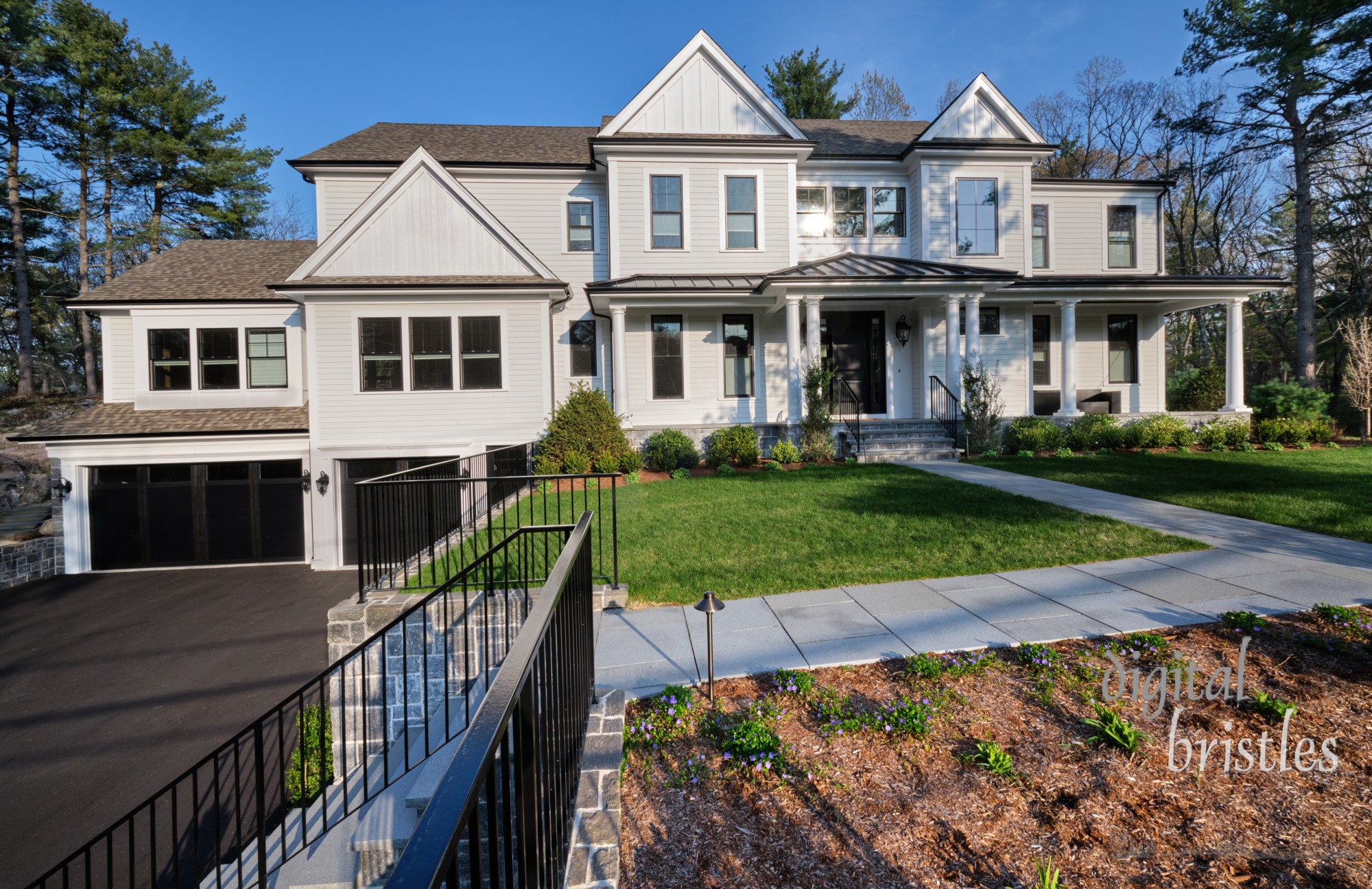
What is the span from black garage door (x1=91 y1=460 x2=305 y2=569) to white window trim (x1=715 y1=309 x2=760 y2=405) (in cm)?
1032

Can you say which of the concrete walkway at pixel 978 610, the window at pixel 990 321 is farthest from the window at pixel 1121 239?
the concrete walkway at pixel 978 610

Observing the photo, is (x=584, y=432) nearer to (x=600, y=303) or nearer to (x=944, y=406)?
(x=600, y=303)

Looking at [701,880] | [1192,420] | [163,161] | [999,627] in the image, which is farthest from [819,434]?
[163,161]

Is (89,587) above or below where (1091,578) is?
below

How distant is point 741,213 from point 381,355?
9.56 m

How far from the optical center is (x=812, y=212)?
52.7 ft

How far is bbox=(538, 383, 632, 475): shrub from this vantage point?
1173 cm

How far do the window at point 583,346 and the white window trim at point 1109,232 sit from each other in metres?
15.6

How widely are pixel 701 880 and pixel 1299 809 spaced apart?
264 centimetres

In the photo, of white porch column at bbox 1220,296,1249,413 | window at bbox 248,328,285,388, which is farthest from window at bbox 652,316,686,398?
white porch column at bbox 1220,296,1249,413

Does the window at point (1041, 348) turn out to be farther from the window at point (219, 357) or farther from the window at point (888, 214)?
the window at point (219, 357)

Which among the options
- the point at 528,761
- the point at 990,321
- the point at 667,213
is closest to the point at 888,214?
the point at 990,321

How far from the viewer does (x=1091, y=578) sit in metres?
5.32

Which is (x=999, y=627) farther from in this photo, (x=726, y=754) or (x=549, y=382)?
(x=549, y=382)
